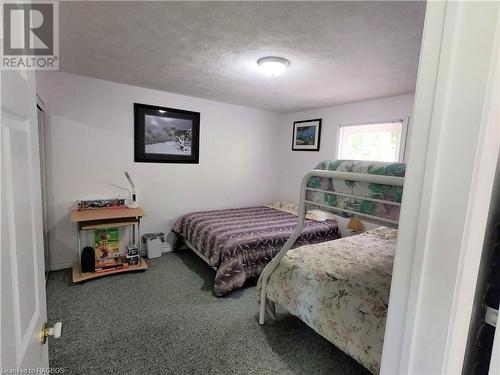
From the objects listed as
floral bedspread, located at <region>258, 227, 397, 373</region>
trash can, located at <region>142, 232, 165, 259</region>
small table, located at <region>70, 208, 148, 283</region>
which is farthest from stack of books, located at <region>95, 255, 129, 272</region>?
floral bedspread, located at <region>258, 227, 397, 373</region>

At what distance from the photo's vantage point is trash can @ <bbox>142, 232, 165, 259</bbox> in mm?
3326

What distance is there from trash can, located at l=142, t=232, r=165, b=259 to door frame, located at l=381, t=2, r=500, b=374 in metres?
3.23

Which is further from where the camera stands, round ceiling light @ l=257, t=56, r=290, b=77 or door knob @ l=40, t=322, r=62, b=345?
round ceiling light @ l=257, t=56, r=290, b=77

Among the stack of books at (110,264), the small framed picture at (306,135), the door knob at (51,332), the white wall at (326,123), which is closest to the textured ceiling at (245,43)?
the white wall at (326,123)

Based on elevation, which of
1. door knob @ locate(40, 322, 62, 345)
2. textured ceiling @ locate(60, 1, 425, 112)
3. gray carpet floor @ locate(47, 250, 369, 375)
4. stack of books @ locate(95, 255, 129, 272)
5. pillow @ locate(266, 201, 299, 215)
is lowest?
gray carpet floor @ locate(47, 250, 369, 375)

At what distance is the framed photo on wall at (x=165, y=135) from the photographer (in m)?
3.28

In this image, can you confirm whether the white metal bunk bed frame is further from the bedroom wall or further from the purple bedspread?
the bedroom wall

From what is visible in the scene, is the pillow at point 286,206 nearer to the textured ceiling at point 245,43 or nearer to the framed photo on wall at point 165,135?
the framed photo on wall at point 165,135

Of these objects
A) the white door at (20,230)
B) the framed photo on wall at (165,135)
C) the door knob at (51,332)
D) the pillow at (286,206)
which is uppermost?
the framed photo on wall at (165,135)

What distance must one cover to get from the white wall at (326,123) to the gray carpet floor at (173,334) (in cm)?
232

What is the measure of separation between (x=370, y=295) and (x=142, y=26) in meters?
2.24

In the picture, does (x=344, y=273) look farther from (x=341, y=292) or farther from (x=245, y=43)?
(x=245, y=43)

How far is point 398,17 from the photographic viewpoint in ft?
4.80

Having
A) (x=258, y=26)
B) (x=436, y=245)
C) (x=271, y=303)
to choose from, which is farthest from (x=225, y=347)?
(x=258, y=26)
